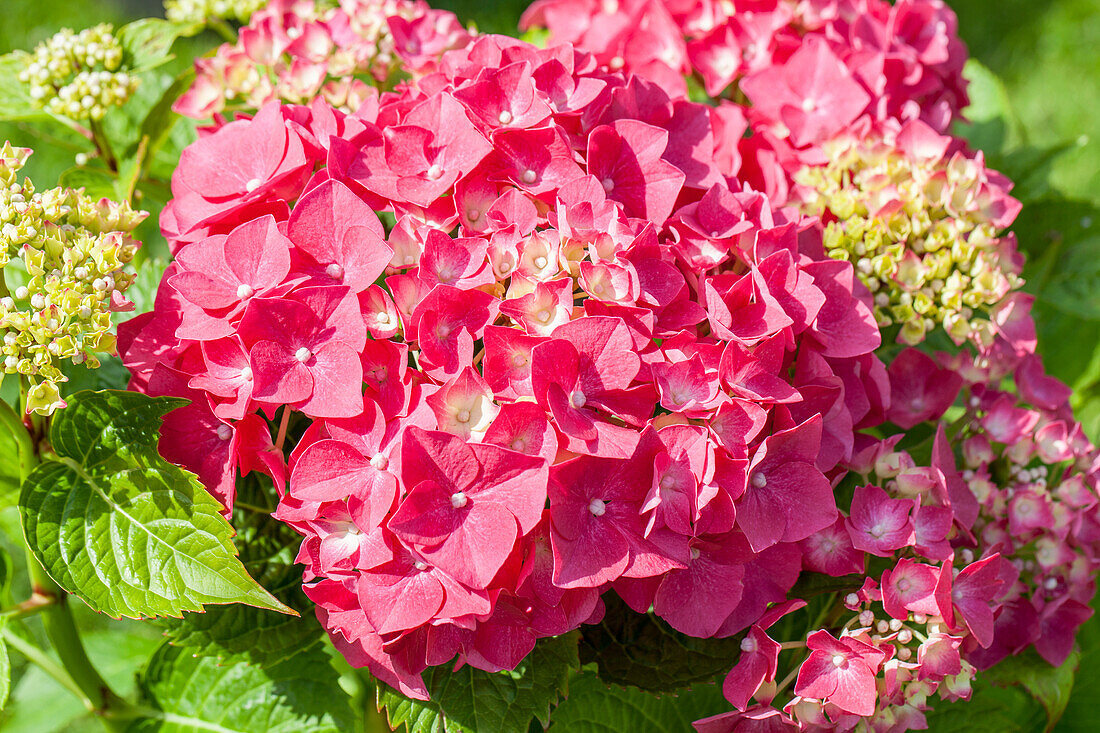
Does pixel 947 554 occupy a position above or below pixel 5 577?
above

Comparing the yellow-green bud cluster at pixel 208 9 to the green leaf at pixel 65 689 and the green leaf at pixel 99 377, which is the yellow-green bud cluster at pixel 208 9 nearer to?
the green leaf at pixel 99 377

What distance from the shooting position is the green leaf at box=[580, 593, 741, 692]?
2.95ft

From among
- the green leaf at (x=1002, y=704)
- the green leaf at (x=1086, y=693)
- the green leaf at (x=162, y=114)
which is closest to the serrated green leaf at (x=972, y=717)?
the green leaf at (x=1002, y=704)

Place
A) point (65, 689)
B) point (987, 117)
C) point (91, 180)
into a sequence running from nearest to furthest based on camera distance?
point (91, 180), point (65, 689), point (987, 117)

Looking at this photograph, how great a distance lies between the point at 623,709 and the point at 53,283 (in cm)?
71

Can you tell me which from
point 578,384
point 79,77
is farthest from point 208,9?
point 578,384

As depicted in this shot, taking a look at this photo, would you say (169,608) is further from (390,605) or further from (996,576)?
(996,576)

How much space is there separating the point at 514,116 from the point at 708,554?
16.8 inches

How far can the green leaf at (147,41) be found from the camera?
1136mm

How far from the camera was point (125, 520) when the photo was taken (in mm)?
772

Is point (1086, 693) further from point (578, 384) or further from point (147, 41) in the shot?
point (147, 41)

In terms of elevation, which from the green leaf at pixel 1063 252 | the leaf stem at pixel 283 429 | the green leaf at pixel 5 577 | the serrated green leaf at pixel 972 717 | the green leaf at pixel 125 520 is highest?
the leaf stem at pixel 283 429

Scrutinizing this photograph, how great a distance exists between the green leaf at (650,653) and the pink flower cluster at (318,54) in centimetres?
63

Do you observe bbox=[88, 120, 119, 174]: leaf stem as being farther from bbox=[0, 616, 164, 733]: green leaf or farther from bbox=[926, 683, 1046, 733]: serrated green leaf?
bbox=[926, 683, 1046, 733]: serrated green leaf
